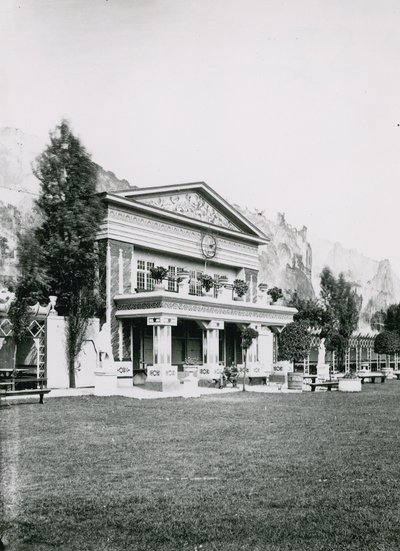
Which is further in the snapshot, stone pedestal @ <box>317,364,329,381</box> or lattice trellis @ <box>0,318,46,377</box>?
stone pedestal @ <box>317,364,329,381</box>

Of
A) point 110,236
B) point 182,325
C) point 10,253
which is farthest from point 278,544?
point 10,253

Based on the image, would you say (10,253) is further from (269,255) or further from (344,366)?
(269,255)

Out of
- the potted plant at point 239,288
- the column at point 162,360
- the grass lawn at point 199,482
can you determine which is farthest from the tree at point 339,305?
the grass lawn at point 199,482

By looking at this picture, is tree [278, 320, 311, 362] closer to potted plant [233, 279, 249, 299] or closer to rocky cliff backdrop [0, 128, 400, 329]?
potted plant [233, 279, 249, 299]

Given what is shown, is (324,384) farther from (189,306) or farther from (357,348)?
(357,348)

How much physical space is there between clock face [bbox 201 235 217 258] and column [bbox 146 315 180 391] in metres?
7.63

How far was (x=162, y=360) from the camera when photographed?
74.9ft

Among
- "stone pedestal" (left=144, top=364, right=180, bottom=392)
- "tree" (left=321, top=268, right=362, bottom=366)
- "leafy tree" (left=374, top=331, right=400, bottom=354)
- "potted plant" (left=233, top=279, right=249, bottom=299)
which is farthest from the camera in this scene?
"tree" (left=321, top=268, right=362, bottom=366)

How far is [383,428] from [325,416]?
2271mm

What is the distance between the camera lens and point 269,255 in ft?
232

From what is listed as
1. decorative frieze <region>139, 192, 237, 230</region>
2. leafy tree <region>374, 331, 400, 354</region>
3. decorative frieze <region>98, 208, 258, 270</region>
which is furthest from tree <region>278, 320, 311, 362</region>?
leafy tree <region>374, 331, 400, 354</region>

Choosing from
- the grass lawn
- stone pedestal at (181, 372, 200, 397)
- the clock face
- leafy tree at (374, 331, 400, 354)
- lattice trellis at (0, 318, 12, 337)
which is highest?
the clock face

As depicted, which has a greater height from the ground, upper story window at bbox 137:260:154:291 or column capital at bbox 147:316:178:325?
upper story window at bbox 137:260:154:291

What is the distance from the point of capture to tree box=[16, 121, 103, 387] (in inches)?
932
